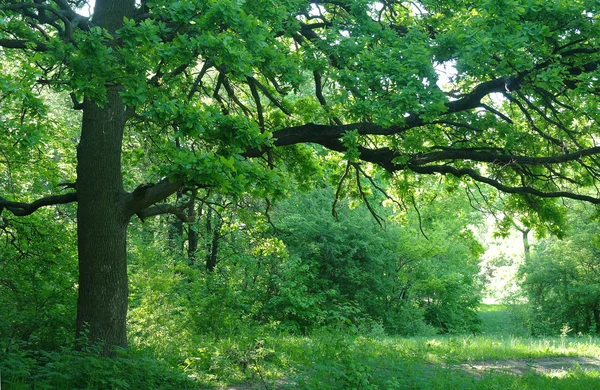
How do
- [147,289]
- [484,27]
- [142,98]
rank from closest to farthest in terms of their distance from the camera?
[142,98], [484,27], [147,289]

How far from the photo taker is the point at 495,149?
995 cm

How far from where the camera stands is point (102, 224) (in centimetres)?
891

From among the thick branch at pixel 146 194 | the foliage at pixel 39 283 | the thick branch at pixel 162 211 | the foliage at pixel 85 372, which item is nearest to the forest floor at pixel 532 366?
the foliage at pixel 85 372

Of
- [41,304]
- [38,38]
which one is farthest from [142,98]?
[41,304]

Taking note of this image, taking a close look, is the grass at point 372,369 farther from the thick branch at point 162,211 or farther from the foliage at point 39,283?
the foliage at point 39,283

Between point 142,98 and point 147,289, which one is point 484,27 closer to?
point 142,98

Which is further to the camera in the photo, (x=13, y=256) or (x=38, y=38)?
(x=13, y=256)

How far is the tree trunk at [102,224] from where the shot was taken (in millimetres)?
8734

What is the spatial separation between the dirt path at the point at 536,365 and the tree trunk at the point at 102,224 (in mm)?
6259

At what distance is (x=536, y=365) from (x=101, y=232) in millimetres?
9245

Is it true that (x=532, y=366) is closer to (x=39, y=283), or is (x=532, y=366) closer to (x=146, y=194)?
(x=146, y=194)

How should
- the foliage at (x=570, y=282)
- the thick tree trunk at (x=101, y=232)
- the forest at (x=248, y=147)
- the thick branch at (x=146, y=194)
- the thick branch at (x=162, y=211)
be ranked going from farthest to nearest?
the foliage at (x=570, y=282) < the thick branch at (x=162, y=211) < the thick branch at (x=146, y=194) < the thick tree trunk at (x=101, y=232) < the forest at (x=248, y=147)

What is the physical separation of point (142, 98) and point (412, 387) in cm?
538

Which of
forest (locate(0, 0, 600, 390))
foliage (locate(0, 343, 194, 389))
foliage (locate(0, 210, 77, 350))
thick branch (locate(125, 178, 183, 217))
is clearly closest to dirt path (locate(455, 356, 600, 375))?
forest (locate(0, 0, 600, 390))
